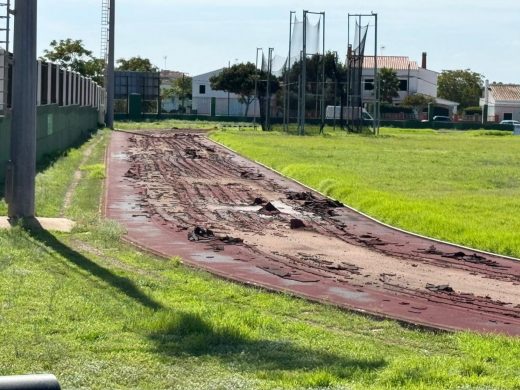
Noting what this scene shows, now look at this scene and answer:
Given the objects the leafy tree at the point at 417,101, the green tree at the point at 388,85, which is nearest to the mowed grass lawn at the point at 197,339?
the leafy tree at the point at 417,101

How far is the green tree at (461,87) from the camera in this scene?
495 ft

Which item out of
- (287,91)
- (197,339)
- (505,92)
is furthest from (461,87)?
(197,339)

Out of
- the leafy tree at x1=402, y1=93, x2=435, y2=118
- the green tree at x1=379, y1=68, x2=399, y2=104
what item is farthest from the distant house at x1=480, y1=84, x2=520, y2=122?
the green tree at x1=379, y1=68, x2=399, y2=104

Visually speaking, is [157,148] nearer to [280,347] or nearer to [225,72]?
[280,347]

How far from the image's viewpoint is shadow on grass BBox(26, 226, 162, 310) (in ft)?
36.2

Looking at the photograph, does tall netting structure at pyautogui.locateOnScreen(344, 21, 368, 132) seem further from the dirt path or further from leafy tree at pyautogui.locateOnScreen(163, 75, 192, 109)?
leafy tree at pyautogui.locateOnScreen(163, 75, 192, 109)

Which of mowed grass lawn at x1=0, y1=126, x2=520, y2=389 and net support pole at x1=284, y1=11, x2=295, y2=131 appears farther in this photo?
net support pole at x1=284, y1=11, x2=295, y2=131

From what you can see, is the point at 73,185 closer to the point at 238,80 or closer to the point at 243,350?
the point at 243,350

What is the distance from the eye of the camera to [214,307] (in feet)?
35.1

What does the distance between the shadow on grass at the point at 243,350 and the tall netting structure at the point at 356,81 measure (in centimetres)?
5268

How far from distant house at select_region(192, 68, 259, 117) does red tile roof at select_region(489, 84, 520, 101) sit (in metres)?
30.8

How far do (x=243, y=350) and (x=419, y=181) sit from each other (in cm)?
2171

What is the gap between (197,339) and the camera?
29.4 ft

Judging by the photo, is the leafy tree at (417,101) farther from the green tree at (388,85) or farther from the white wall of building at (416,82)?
the white wall of building at (416,82)
